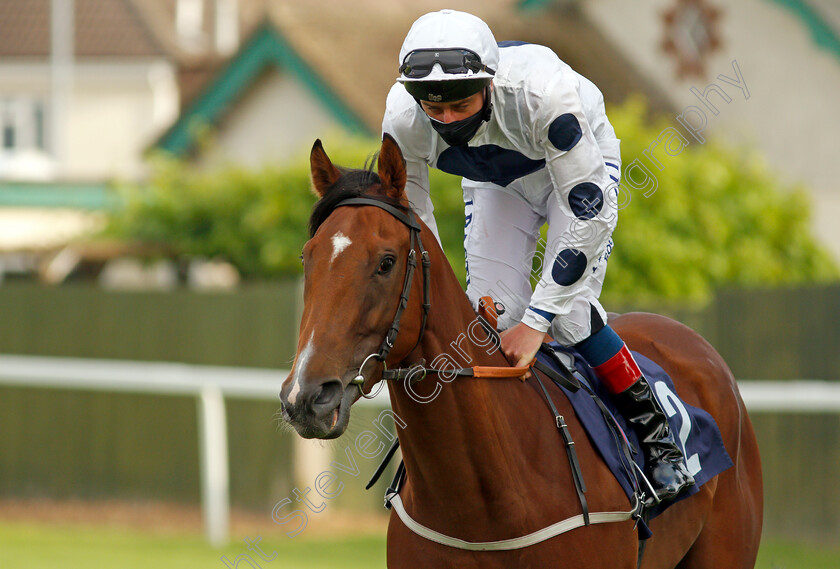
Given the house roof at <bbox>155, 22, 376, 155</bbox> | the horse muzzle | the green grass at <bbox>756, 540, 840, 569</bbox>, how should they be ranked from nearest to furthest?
the horse muzzle → the green grass at <bbox>756, 540, 840, 569</bbox> → the house roof at <bbox>155, 22, 376, 155</bbox>

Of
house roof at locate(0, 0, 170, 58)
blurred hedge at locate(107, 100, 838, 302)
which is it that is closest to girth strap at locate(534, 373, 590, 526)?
blurred hedge at locate(107, 100, 838, 302)

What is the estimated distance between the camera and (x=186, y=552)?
25.1 feet

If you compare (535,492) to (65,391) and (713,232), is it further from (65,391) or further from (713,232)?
(65,391)

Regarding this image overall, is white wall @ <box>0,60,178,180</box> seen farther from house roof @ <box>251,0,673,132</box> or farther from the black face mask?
the black face mask

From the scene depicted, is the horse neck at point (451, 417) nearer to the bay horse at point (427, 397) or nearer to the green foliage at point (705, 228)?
the bay horse at point (427, 397)

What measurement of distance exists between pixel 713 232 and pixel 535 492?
7.04 metres

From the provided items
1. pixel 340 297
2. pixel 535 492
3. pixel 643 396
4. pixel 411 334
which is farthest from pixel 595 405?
pixel 340 297

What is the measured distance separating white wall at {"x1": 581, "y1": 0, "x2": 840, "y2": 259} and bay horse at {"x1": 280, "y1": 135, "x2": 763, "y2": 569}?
9296 mm

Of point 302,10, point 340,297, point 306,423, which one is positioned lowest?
point 302,10

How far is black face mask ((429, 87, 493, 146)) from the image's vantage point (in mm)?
2977

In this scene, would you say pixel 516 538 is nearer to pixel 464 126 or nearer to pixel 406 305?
pixel 406 305

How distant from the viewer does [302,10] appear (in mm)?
15133

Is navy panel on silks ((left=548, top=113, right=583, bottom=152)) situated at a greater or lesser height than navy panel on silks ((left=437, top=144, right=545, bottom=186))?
greater

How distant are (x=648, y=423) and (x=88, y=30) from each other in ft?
76.4
